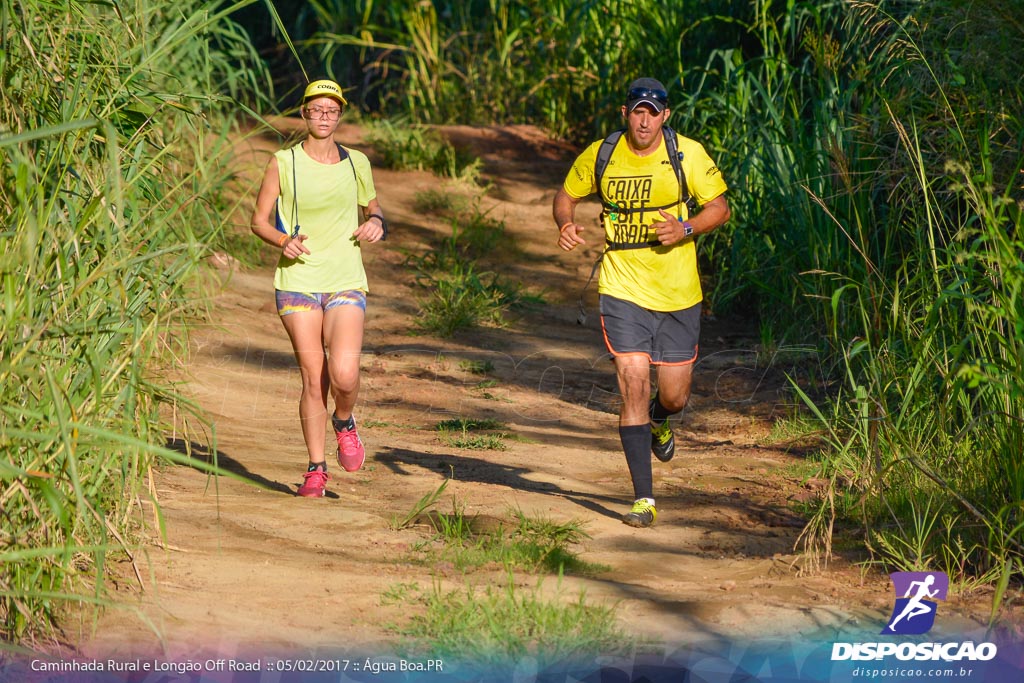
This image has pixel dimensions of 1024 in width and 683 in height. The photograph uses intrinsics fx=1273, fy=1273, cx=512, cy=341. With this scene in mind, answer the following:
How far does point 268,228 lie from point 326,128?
0.52 m

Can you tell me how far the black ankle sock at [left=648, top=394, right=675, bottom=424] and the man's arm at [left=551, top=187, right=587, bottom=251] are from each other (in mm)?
862

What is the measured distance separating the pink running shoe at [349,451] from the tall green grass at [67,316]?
122cm

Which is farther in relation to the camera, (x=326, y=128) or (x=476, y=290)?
(x=476, y=290)

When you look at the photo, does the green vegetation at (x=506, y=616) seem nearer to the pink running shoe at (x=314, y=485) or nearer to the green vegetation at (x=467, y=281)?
the pink running shoe at (x=314, y=485)

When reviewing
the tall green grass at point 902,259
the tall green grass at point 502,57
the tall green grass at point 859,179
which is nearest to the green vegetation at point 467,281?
the tall green grass at point 859,179

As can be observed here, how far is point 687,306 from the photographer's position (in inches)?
219

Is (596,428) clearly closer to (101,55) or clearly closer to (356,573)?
(356,573)

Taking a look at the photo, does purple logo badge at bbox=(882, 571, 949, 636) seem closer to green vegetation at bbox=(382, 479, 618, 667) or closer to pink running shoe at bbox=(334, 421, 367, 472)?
green vegetation at bbox=(382, 479, 618, 667)

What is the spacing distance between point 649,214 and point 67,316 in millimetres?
2554

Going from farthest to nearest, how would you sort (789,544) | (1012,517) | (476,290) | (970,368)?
(476,290)
(789,544)
(1012,517)
(970,368)

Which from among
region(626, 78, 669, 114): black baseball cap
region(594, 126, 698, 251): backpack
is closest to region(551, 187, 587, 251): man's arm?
region(594, 126, 698, 251): backpack

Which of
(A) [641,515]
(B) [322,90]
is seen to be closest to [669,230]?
(A) [641,515]

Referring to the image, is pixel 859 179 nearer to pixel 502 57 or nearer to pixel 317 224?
pixel 317 224

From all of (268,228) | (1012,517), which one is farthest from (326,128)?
(1012,517)
